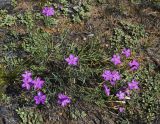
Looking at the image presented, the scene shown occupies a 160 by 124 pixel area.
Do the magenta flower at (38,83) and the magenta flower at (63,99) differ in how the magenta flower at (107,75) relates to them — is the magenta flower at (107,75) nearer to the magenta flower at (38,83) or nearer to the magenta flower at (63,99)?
the magenta flower at (63,99)

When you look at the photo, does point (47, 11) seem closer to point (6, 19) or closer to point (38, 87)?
point (6, 19)

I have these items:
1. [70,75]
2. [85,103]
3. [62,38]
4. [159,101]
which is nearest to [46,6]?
[62,38]

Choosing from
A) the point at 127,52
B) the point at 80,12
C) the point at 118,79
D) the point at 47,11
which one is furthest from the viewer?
the point at 80,12

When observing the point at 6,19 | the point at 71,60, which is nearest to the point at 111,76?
the point at 71,60

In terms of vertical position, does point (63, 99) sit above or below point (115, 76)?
below

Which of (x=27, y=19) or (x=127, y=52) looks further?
(x=27, y=19)

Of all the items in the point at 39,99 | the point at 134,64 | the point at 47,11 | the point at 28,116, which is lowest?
the point at 28,116

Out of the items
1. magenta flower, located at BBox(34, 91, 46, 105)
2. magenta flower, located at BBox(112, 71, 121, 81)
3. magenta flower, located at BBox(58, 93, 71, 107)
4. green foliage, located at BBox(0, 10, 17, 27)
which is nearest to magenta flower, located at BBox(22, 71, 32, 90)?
magenta flower, located at BBox(34, 91, 46, 105)

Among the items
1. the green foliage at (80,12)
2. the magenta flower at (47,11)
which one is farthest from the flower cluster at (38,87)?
the green foliage at (80,12)

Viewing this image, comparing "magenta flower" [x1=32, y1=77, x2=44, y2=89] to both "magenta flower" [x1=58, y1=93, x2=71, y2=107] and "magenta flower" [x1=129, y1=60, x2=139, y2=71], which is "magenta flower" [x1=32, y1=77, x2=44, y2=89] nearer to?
"magenta flower" [x1=58, y1=93, x2=71, y2=107]
